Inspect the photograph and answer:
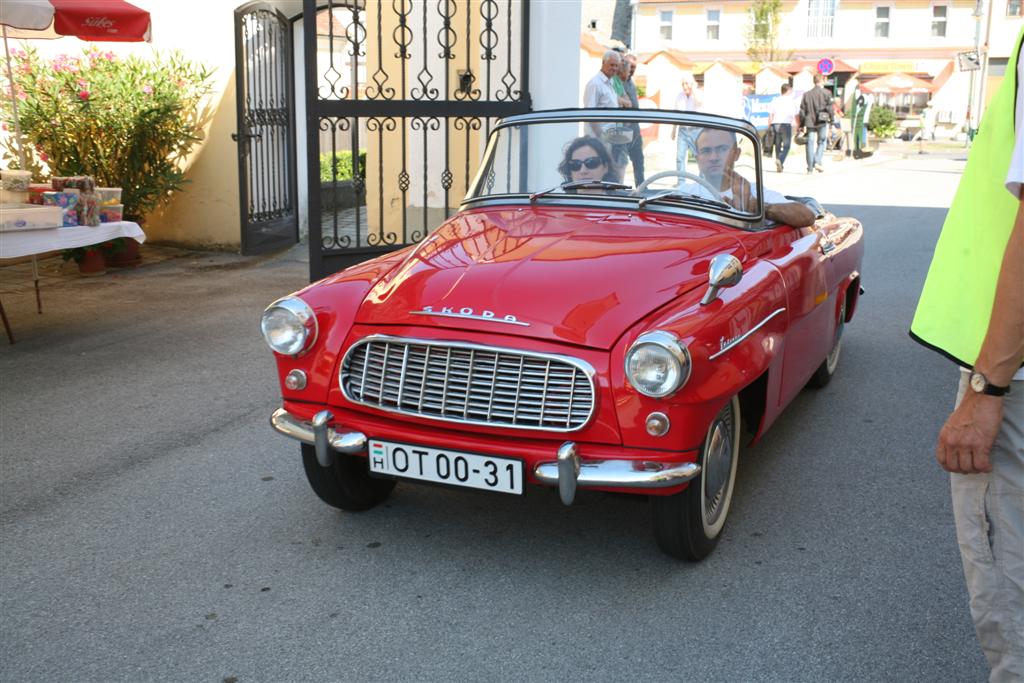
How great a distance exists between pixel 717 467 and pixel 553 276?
3.01 ft

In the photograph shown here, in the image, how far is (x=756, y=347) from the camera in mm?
3746

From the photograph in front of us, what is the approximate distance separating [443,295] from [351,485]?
2.92 feet

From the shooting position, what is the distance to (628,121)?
192 inches

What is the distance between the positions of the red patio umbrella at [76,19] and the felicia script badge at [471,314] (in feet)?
16.4

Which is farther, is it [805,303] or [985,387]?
[805,303]

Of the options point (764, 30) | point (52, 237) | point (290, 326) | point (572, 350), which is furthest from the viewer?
point (764, 30)

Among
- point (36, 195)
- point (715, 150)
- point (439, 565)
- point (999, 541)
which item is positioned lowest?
point (439, 565)

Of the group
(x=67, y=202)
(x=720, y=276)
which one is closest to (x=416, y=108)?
(x=67, y=202)

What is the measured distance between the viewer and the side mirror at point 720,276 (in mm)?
3557

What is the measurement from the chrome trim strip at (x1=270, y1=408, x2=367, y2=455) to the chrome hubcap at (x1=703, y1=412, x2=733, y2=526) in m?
1.19

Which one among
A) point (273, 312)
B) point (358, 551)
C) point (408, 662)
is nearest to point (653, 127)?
point (273, 312)

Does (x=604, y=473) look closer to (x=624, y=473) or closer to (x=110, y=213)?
(x=624, y=473)

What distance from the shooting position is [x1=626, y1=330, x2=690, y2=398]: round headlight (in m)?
3.27

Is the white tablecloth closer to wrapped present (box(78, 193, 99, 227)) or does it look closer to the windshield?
wrapped present (box(78, 193, 99, 227))
